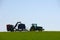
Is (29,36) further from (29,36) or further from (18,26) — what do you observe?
(18,26)

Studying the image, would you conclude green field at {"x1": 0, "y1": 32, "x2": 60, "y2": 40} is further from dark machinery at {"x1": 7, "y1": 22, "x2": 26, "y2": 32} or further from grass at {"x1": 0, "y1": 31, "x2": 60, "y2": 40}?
dark machinery at {"x1": 7, "y1": 22, "x2": 26, "y2": 32}

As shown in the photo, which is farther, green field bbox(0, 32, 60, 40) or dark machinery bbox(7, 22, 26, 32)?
dark machinery bbox(7, 22, 26, 32)

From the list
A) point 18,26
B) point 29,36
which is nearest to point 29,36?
point 29,36

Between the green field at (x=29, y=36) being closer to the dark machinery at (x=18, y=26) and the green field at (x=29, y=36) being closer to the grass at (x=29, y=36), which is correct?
the grass at (x=29, y=36)

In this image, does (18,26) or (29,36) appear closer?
(29,36)

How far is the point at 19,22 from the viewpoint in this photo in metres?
9.42

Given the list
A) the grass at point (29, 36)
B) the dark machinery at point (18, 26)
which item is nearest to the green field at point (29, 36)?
the grass at point (29, 36)

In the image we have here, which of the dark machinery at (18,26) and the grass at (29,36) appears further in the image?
the dark machinery at (18,26)

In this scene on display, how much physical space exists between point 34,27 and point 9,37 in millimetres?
6249

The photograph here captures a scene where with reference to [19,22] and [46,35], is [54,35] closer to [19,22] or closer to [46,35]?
[46,35]

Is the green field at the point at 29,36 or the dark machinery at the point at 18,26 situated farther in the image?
the dark machinery at the point at 18,26

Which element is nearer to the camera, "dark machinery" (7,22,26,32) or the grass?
the grass

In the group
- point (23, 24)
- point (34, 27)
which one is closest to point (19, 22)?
point (23, 24)

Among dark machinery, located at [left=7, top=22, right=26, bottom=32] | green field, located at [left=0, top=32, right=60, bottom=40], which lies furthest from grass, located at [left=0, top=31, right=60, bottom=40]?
dark machinery, located at [left=7, top=22, right=26, bottom=32]
